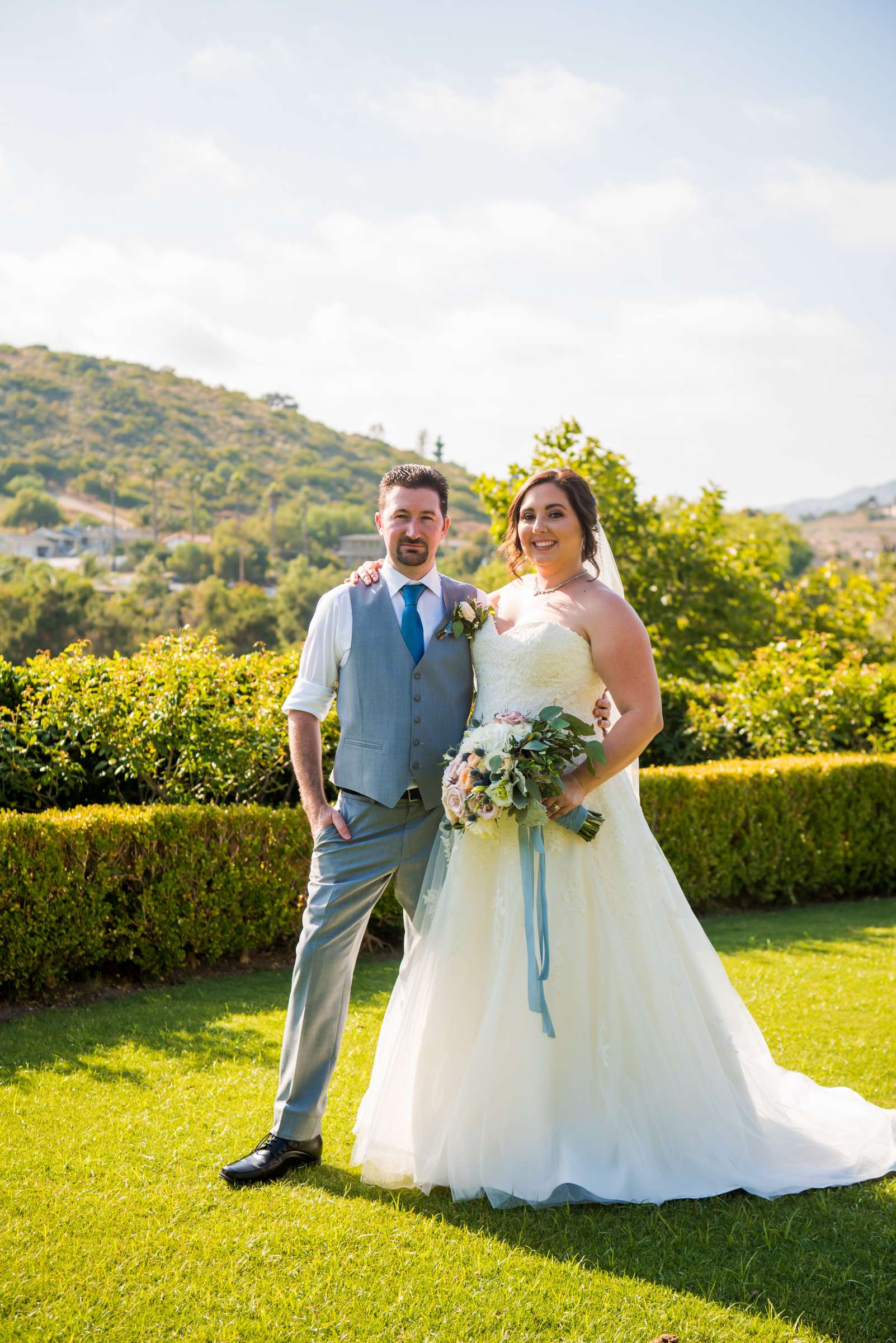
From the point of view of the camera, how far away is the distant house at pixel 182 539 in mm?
87688

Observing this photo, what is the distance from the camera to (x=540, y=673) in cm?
340

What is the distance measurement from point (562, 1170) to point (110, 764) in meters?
3.76

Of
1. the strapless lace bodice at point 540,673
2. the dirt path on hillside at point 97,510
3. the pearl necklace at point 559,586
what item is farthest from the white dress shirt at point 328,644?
the dirt path on hillside at point 97,510

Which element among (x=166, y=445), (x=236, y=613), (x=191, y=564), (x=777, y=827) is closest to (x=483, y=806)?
(x=777, y=827)

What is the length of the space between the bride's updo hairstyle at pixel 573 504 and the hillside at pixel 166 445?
81.6 metres

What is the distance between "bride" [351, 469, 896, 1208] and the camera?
10.2ft

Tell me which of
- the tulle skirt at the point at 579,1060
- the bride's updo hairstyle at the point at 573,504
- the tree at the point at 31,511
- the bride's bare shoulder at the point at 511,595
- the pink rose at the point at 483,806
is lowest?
the tulle skirt at the point at 579,1060

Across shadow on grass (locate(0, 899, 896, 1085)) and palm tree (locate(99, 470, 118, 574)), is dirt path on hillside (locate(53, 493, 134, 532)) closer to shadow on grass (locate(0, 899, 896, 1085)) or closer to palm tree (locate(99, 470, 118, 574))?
palm tree (locate(99, 470, 118, 574))

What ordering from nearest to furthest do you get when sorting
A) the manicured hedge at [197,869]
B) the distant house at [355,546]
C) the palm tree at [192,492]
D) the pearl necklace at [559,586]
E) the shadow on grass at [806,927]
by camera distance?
1. the pearl necklace at [559,586]
2. the manicured hedge at [197,869]
3. the shadow on grass at [806,927]
4. the distant house at [355,546]
5. the palm tree at [192,492]

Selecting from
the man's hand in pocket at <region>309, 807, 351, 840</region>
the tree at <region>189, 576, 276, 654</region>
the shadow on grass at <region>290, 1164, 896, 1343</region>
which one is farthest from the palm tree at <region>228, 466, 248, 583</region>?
the shadow on grass at <region>290, 1164, 896, 1343</region>

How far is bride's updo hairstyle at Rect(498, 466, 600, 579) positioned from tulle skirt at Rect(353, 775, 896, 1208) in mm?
832

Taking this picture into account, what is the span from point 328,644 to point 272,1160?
5.38 ft

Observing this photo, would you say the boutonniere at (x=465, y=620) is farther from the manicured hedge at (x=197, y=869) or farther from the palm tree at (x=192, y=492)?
the palm tree at (x=192, y=492)

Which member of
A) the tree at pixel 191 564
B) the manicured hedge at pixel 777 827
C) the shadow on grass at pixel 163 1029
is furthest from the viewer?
the tree at pixel 191 564
